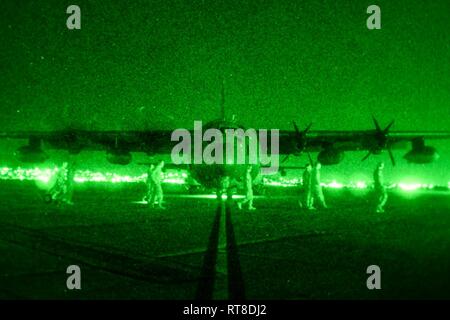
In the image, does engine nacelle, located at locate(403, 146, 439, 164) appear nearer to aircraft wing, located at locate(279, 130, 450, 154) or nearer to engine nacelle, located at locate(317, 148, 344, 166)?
aircraft wing, located at locate(279, 130, 450, 154)

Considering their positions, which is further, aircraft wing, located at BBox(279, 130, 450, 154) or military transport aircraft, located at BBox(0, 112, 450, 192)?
aircraft wing, located at BBox(279, 130, 450, 154)

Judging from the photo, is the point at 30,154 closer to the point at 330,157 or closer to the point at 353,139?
the point at 330,157

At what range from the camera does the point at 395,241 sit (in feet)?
38.8

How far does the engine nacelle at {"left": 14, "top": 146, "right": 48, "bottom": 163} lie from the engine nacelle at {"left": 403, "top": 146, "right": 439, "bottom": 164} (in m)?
21.4

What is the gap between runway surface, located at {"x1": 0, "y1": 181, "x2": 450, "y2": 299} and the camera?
6.77 meters

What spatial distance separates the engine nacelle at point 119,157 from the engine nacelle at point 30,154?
3.85 m

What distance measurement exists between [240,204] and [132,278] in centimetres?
1415

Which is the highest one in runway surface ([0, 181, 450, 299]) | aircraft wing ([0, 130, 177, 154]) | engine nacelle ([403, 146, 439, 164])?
aircraft wing ([0, 130, 177, 154])

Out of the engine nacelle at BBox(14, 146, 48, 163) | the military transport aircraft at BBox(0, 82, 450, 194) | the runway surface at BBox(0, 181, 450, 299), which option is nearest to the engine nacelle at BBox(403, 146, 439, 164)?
the military transport aircraft at BBox(0, 82, 450, 194)

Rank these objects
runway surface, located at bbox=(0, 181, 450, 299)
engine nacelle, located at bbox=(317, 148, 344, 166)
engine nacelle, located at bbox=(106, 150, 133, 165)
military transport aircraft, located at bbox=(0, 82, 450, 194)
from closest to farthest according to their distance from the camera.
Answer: runway surface, located at bbox=(0, 181, 450, 299) < military transport aircraft, located at bbox=(0, 82, 450, 194) < engine nacelle, located at bbox=(317, 148, 344, 166) < engine nacelle, located at bbox=(106, 150, 133, 165)

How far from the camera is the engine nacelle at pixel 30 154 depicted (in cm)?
2725
